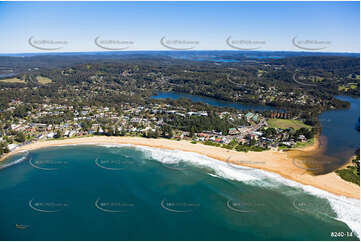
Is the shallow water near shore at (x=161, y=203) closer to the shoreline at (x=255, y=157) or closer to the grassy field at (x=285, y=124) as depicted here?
the shoreline at (x=255, y=157)

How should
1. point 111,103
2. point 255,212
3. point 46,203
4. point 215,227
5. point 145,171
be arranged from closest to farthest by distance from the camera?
point 215,227 → point 255,212 → point 46,203 → point 145,171 → point 111,103

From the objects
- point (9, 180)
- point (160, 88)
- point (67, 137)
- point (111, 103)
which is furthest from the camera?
point (160, 88)

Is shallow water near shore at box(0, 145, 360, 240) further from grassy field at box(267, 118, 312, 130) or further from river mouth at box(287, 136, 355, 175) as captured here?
grassy field at box(267, 118, 312, 130)

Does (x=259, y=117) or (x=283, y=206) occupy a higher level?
(x=259, y=117)

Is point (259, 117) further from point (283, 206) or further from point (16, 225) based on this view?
point (16, 225)

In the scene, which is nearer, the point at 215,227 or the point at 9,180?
the point at 215,227

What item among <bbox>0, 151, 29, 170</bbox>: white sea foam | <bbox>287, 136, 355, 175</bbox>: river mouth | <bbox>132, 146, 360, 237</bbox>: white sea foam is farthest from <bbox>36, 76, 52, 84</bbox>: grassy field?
<bbox>287, 136, 355, 175</bbox>: river mouth

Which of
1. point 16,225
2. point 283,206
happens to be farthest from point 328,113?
point 16,225

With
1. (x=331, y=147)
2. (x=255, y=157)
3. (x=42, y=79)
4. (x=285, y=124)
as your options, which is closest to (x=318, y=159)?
(x=331, y=147)
